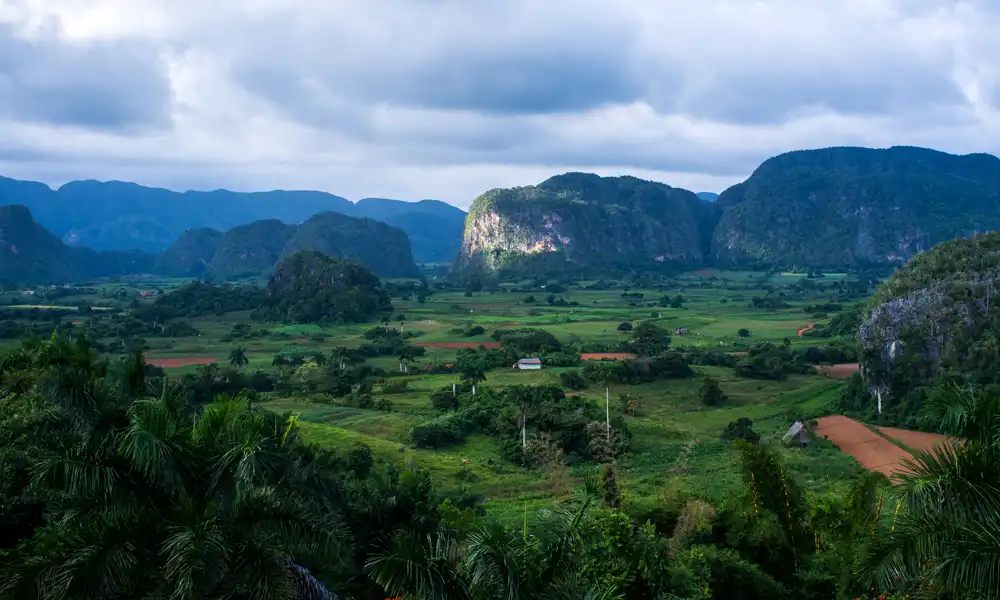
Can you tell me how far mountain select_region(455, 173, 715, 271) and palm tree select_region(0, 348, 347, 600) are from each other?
149 meters

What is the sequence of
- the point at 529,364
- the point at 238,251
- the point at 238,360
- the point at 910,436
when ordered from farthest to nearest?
the point at 238,251 → the point at 238,360 → the point at 529,364 → the point at 910,436

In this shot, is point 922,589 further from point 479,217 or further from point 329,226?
point 329,226

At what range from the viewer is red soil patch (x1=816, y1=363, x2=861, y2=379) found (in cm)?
4713

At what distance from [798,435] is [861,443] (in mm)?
2423

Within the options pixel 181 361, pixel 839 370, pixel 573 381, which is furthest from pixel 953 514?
pixel 181 361

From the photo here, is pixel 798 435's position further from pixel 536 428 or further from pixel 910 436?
pixel 536 428

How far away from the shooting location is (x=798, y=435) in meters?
31.7

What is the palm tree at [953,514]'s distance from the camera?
6.82 metres

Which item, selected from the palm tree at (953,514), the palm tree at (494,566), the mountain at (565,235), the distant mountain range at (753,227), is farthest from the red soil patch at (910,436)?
the mountain at (565,235)

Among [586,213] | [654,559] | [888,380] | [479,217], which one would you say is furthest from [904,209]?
[654,559]

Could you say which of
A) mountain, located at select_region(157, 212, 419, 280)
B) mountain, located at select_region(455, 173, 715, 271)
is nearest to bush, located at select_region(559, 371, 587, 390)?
mountain, located at select_region(455, 173, 715, 271)

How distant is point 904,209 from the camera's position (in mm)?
179125

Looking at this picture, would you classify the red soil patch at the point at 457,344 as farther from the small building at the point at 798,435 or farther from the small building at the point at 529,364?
the small building at the point at 798,435

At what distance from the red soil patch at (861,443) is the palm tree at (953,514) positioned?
21279mm
